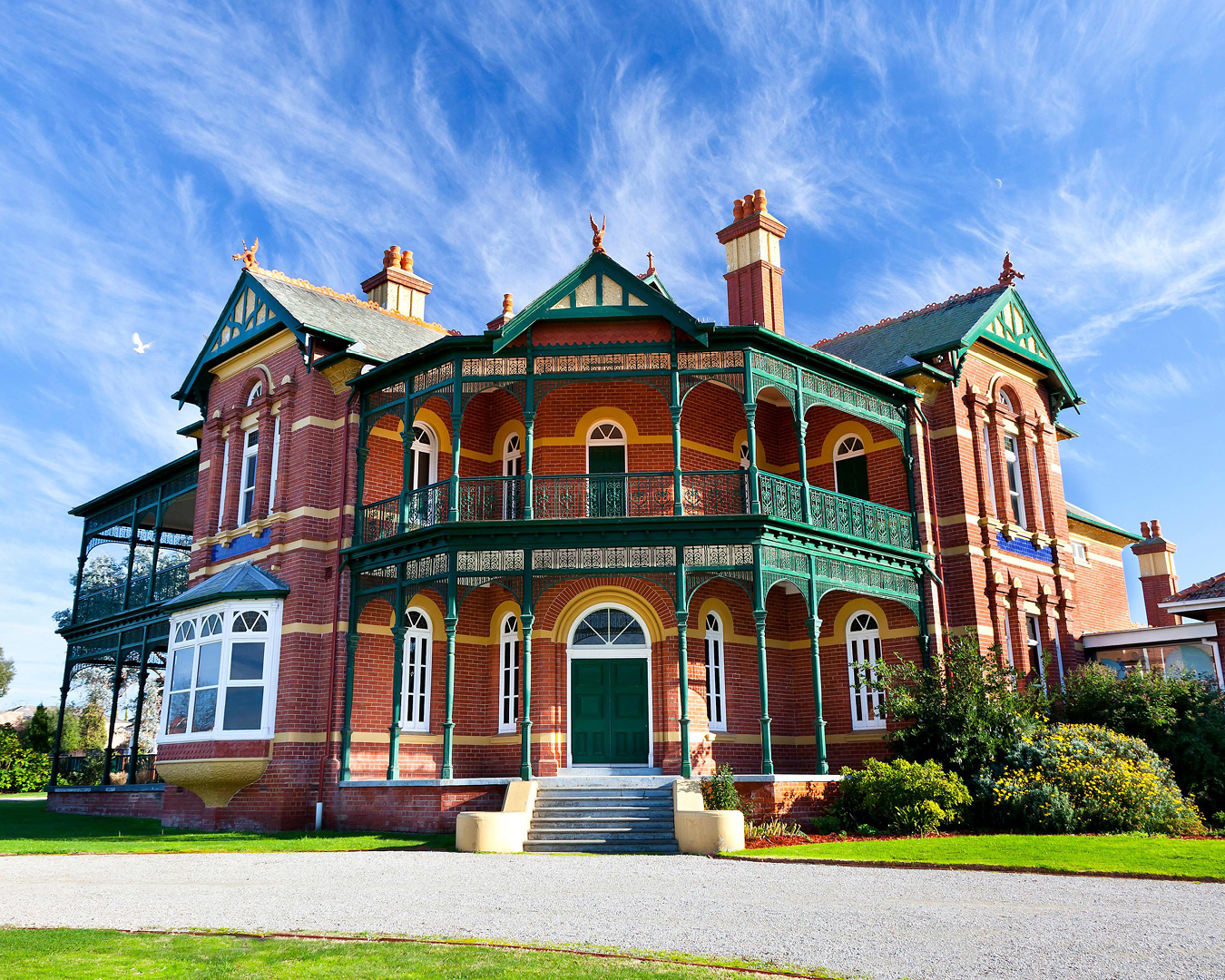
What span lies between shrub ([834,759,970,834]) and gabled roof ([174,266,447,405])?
459 inches

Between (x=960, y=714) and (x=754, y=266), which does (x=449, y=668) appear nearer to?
(x=960, y=714)

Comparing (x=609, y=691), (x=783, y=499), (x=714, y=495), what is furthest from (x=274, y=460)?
(x=783, y=499)

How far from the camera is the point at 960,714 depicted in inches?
650

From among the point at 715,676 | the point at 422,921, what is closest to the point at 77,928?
the point at 422,921

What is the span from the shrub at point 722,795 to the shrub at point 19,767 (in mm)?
30077

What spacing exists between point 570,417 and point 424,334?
18.2 ft

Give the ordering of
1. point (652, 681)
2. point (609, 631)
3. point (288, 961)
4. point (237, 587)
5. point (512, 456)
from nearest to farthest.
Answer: point (288, 961) → point (652, 681) → point (609, 631) → point (237, 587) → point (512, 456)

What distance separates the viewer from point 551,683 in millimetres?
17969

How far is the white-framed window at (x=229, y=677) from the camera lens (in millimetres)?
18531

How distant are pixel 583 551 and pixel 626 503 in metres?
1.05

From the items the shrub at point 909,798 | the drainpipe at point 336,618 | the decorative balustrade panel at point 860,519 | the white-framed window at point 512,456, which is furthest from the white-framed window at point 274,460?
the shrub at point 909,798

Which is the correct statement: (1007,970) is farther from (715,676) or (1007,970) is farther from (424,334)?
(424,334)

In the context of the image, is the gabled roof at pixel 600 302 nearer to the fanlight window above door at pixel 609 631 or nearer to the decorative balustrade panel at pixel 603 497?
the decorative balustrade panel at pixel 603 497

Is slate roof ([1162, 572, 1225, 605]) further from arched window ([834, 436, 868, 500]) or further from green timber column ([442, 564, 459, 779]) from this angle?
green timber column ([442, 564, 459, 779])
